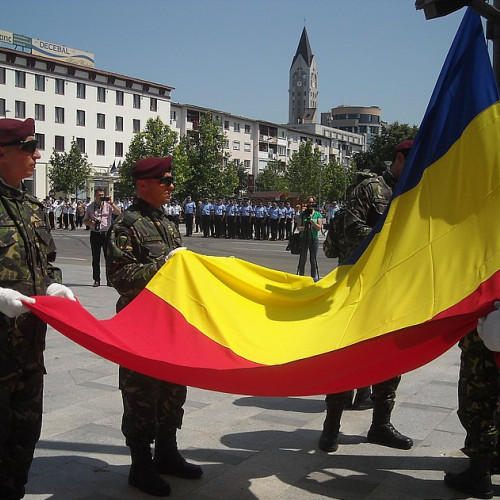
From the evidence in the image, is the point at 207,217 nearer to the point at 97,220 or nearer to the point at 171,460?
the point at 97,220

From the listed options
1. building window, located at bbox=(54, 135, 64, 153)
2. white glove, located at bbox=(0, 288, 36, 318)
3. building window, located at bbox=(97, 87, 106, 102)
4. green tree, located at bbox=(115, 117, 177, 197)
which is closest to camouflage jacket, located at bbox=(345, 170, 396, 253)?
white glove, located at bbox=(0, 288, 36, 318)

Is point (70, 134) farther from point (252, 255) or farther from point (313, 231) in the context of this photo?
point (313, 231)

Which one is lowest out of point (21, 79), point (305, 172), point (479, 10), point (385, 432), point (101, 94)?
point (385, 432)

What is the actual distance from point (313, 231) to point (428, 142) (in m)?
11.5

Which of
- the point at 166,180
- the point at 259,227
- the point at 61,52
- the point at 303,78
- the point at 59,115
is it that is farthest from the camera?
the point at 303,78

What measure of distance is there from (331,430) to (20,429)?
240cm

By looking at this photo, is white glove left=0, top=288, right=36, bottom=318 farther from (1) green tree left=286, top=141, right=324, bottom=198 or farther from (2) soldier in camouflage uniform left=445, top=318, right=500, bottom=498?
(1) green tree left=286, top=141, right=324, bottom=198

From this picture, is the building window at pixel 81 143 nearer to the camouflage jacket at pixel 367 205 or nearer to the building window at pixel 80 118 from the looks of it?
the building window at pixel 80 118

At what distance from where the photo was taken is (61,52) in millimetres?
86125

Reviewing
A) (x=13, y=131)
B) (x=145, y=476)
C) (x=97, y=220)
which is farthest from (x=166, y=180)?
(x=97, y=220)

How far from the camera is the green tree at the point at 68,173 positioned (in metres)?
65.2

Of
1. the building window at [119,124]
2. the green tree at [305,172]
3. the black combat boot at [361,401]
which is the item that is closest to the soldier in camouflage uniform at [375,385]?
the black combat boot at [361,401]

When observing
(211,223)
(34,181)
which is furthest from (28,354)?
(34,181)

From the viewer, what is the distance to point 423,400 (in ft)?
20.4
